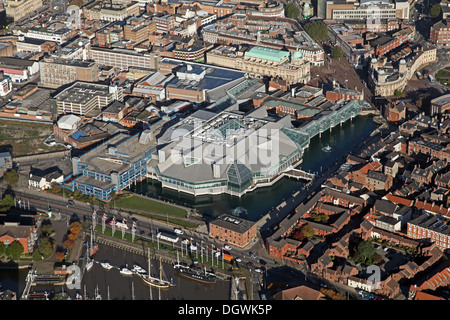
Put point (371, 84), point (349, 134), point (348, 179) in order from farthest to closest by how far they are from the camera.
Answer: point (371, 84) → point (349, 134) → point (348, 179)

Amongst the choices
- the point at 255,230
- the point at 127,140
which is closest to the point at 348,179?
the point at 255,230

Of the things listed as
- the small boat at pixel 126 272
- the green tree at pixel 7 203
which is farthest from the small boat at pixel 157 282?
the green tree at pixel 7 203

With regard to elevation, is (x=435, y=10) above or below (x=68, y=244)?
above

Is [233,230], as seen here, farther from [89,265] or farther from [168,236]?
[89,265]

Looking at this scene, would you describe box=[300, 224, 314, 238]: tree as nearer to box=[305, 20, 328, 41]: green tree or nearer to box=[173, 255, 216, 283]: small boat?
box=[173, 255, 216, 283]: small boat

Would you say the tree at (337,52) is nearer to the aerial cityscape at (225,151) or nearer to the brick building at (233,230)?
the aerial cityscape at (225,151)

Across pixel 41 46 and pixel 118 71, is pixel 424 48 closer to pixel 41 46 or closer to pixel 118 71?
pixel 118 71

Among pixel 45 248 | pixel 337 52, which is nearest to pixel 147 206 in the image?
pixel 45 248
